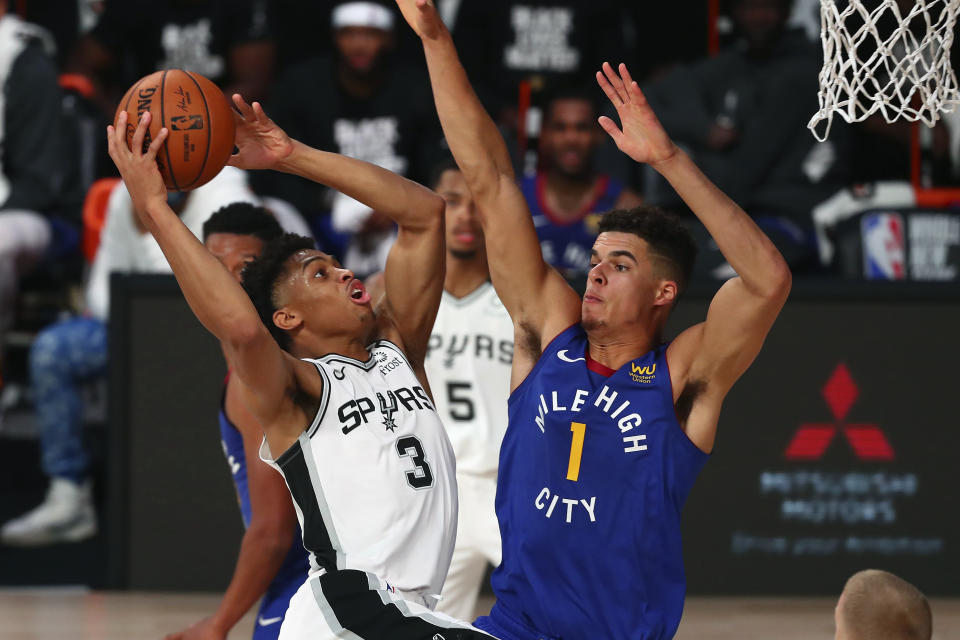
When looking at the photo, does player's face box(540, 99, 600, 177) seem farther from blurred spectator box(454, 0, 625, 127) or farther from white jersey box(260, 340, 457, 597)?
white jersey box(260, 340, 457, 597)

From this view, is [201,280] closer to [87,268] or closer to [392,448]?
[392,448]

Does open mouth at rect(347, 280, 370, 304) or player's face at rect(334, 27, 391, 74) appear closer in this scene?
open mouth at rect(347, 280, 370, 304)

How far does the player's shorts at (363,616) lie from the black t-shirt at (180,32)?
19.6ft

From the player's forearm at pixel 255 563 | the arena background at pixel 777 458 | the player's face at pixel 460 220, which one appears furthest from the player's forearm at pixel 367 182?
the arena background at pixel 777 458

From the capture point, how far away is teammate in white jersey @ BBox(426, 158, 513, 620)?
17.4ft

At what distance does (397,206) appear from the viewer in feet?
12.6

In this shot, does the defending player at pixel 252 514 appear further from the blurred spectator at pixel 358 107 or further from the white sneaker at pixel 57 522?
the blurred spectator at pixel 358 107

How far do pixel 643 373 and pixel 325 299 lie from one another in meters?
0.83

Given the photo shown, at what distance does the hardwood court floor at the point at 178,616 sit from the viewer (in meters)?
5.74

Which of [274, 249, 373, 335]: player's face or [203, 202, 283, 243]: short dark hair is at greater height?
[203, 202, 283, 243]: short dark hair

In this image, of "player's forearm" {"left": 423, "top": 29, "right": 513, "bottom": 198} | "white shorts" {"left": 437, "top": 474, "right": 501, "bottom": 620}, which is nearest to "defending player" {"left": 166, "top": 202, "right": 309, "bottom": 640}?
"player's forearm" {"left": 423, "top": 29, "right": 513, "bottom": 198}

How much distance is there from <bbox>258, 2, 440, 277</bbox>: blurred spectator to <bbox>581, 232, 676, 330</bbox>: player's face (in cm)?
432

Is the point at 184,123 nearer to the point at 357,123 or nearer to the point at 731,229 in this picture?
the point at 731,229

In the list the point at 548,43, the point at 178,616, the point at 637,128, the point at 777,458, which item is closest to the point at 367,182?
the point at 637,128
